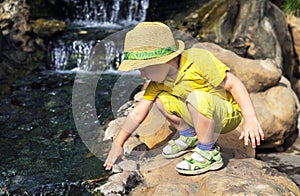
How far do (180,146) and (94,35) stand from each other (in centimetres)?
444

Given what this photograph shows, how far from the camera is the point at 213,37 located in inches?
262

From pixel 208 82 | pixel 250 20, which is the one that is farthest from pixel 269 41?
pixel 208 82

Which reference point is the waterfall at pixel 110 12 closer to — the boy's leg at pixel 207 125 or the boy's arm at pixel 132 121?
the boy's arm at pixel 132 121

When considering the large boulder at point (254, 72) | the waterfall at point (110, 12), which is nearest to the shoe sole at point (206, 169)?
the large boulder at point (254, 72)

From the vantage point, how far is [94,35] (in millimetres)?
7172

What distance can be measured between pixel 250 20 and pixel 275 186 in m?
4.18

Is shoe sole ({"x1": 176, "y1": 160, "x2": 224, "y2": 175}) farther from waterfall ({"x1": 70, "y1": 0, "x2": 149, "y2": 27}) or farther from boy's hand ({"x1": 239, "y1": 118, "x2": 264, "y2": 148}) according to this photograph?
waterfall ({"x1": 70, "y1": 0, "x2": 149, "y2": 27})

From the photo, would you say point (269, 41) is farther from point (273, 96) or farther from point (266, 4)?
point (273, 96)

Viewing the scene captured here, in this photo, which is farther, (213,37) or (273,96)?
(213,37)

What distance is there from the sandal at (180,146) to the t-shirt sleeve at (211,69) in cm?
50

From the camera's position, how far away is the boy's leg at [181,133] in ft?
9.84

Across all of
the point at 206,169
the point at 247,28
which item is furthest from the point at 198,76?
the point at 247,28

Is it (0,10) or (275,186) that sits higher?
(275,186)

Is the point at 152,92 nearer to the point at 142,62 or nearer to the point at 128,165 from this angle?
the point at 142,62
